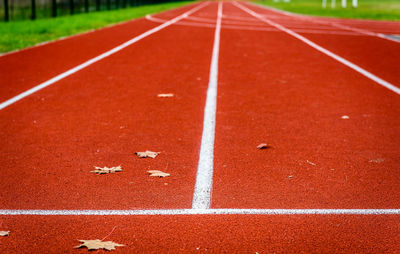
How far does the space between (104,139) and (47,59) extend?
233 inches

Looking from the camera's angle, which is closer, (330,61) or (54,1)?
(330,61)

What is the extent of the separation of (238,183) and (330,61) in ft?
24.1

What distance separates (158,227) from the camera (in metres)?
3.45

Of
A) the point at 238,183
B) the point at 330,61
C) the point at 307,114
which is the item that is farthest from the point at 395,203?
the point at 330,61

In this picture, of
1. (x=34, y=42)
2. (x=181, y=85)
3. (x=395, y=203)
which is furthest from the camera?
(x=34, y=42)

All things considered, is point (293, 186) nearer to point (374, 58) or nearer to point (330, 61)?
point (330, 61)

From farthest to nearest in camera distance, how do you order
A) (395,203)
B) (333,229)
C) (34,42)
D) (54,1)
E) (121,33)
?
(54,1) → (121,33) → (34,42) → (395,203) → (333,229)

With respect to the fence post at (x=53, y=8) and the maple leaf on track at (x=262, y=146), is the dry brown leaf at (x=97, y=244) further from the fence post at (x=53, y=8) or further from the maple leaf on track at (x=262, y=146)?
the fence post at (x=53, y=8)

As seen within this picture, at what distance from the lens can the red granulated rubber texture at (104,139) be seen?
400 cm

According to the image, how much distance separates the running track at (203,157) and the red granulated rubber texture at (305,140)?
0.02 m

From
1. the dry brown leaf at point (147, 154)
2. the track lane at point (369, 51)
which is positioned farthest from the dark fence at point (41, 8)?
the dry brown leaf at point (147, 154)

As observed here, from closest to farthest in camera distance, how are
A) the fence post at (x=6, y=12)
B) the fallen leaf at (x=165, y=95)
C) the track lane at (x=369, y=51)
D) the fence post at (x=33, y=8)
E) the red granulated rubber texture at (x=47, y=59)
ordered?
the fallen leaf at (x=165, y=95) < the red granulated rubber texture at (x=47, y=59) < the track lane at (x=369, y=51) < the fence post at (x=6, y=12) < the fence post at (x=33, y=8)

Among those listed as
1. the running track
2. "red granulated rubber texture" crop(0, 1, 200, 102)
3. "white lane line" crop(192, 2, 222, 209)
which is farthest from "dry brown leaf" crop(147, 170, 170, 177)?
"red granulated rubber texture" crop(0, 1, 200, 102)

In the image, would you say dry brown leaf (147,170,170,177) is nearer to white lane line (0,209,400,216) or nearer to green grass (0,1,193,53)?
white lane line (0,209,400,216)
